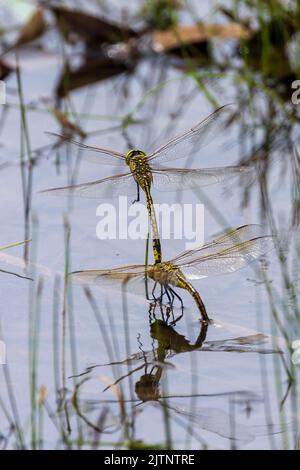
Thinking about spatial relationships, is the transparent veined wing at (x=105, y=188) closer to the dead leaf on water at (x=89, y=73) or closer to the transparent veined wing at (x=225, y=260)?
the transparent veined wing at (x=225, y=260)

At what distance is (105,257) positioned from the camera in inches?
140

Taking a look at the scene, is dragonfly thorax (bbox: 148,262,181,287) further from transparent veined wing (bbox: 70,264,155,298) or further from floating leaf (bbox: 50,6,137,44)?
floating leaf (bbox: 50,6,137,44)

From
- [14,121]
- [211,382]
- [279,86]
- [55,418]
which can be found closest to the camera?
[55,418]

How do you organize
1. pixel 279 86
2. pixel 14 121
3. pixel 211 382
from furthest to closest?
pixel 279 86
pixel 14 121
pixel 211 382

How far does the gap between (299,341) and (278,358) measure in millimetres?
89

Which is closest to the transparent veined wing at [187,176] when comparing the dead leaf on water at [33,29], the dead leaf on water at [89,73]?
the dead leaf on water at [89,73]

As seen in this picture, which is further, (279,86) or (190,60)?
(190,60)

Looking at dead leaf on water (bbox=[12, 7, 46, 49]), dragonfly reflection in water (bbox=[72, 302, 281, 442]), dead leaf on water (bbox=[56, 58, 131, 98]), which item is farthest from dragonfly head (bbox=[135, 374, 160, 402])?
dead leaf on water (bbox=[12, 7, 46, 49])

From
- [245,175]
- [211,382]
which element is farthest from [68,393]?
[245,175]

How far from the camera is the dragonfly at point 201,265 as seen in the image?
122 inches

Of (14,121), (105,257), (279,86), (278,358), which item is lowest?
(278,358)

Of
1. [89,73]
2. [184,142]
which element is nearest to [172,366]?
[184,142]

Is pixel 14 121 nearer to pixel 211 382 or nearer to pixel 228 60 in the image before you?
pixel 228 60

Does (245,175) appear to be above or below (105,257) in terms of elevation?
above
